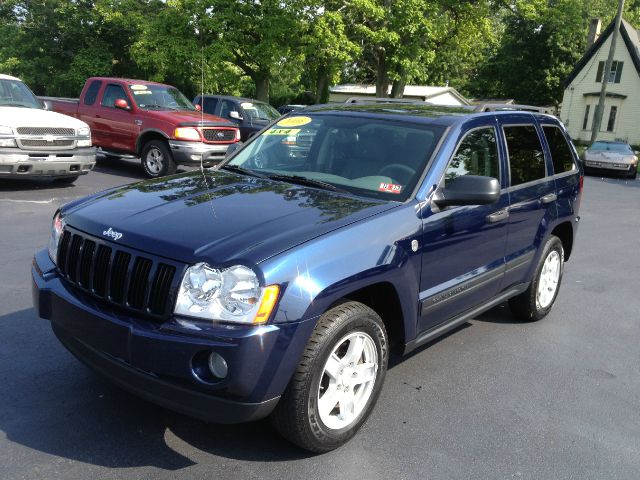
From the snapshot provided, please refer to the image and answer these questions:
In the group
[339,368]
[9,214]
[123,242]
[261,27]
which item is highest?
[261,27]

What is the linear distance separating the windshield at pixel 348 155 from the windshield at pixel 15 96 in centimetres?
731

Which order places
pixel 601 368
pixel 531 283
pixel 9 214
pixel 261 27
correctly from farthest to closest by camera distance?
pixel 261 27
pixel 9 214
pixel 531 283
pixel 601 368

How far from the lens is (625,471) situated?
3.21m

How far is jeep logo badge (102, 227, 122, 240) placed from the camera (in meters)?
3.06

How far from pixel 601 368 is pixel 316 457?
253 cm

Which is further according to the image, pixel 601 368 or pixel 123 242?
pixel 601 368

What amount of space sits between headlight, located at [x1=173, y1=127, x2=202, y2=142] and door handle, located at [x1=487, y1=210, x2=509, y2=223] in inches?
344

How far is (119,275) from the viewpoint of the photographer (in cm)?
298

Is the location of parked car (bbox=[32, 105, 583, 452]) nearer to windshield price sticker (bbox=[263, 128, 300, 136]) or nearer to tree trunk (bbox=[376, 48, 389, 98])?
windshield price sticker (bbox=[263, 128, 300, 136])

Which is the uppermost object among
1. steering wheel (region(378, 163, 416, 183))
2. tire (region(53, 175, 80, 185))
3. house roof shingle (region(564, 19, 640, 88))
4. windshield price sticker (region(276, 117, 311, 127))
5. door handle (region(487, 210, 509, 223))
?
house roof shingle (region(564, 19, 640, 88))

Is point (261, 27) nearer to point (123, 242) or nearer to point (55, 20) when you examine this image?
point (55, 20)

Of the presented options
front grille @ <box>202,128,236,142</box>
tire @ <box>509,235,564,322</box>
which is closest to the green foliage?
front grille @ <box>202,128,236,142</box>

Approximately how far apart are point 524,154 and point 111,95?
1055cm

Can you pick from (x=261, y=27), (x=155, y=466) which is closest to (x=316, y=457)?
(x=155, y=466)
